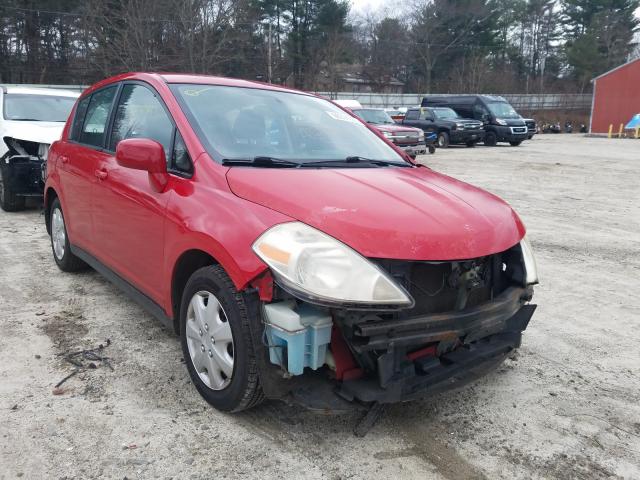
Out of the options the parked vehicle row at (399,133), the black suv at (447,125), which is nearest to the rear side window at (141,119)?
the parked vehicle row at (399,133)

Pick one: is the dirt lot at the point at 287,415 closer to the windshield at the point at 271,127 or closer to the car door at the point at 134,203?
the car door at the point at 134,203

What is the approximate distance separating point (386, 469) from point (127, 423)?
1321mm

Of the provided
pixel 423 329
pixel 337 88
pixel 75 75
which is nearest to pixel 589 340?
pixel 423 329

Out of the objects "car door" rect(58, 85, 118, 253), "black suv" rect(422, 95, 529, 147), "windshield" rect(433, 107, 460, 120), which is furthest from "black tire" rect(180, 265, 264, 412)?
"black suv" rect(422, 95, 529, 147)

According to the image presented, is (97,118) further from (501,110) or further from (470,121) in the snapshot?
(501,110)

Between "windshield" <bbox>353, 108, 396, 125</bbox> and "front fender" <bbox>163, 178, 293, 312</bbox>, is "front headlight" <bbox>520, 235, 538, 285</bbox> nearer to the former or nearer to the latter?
"front fender" <bbox>163, 178, 293, 312</bbox>

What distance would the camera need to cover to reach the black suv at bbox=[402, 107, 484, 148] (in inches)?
915

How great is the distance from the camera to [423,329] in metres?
2.49

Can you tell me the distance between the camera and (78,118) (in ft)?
16.0

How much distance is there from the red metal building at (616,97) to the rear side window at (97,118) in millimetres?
43489

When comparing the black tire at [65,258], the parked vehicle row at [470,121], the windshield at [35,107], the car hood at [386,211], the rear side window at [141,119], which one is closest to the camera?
the car hood at [386,211]

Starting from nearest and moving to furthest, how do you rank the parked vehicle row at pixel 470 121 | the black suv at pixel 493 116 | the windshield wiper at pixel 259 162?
the windshield wiper at pixel 259 162
the parked vehicle row at pixel 470 121
the black suv at pixel 493 116

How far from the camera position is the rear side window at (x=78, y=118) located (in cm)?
478

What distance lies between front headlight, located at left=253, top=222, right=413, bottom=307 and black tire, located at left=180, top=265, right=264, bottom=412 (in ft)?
1.02
